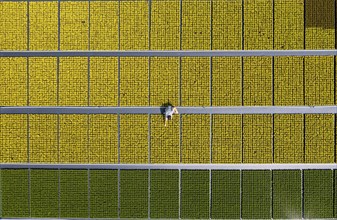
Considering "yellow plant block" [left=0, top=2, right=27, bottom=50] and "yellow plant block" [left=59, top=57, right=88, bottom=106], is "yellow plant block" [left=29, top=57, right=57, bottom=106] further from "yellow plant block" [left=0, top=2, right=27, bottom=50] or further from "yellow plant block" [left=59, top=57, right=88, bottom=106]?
"yellow plant block" [left=0, top=2, right=27, bottom=50]

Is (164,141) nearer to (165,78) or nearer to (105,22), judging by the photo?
(165,78)

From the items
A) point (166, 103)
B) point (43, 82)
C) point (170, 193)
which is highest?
point (43, 82)

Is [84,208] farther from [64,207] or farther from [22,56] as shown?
[22,56]

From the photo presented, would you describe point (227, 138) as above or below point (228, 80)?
below

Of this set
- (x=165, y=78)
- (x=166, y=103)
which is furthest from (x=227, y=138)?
(x=165, y=78)

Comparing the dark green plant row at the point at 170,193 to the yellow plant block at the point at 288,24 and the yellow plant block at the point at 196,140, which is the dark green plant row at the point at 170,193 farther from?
the yellow plant block at the point at 288,24

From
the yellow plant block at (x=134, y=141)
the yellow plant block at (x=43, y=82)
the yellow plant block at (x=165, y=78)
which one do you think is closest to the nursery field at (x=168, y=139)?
the yellow plant block at (x=134, y=141)
